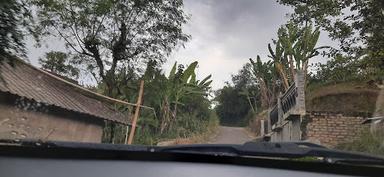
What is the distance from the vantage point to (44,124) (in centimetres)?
252

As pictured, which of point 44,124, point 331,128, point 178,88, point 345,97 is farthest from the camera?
point 345,97

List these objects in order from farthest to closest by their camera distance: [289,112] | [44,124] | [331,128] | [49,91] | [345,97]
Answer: [289,112], [345,97], [331,128], [49,91], [44,124]

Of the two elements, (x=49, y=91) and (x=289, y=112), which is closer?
(x=49, y=91)

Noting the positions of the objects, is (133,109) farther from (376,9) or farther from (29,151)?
(376,9)

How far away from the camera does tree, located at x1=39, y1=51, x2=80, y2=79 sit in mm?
2792

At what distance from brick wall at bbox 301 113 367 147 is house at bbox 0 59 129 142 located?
132cm

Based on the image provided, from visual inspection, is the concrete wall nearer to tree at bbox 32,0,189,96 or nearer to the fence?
tree at bbox 32,0,189,96

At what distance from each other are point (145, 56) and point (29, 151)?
4.33 feet

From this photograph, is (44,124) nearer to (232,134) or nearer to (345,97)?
(232,134)

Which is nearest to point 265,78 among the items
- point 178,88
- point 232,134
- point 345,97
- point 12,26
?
point 232,134

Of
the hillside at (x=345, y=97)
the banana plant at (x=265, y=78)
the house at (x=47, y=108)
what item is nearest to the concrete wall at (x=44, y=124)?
the house at (x=47, y=108)

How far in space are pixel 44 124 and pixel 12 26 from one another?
23.1 inches

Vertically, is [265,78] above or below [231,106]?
above

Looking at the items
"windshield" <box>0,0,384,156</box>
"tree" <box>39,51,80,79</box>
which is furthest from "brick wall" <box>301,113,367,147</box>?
"tree" <box>39,51,80,79</box>
